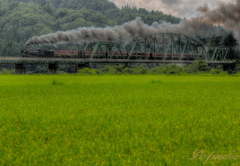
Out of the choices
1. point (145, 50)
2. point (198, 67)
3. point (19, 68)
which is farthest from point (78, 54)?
point (198, 67)

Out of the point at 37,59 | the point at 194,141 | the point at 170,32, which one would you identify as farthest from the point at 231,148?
the point at 170,32

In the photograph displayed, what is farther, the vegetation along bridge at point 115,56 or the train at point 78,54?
the train at point 78,54

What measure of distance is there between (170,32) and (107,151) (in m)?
119

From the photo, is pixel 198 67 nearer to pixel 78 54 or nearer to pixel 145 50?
pixel 145 50

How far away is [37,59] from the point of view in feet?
263

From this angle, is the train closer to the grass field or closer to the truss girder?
the truss girder

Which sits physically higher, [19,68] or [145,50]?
[145,50]

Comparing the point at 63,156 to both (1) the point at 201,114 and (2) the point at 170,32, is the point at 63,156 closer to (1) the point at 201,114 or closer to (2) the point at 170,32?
(1) the point at 201,114

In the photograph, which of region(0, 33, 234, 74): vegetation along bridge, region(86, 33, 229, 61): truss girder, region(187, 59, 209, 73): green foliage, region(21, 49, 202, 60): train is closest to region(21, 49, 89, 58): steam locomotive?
region(21, 49, 202, 60): train

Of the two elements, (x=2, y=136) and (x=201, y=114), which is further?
(x=201, y=114)

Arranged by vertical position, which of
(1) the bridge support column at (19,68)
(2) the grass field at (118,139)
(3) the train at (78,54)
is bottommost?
(1) the bridge support column at (19,68)

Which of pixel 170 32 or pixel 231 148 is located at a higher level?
pixel 170 32

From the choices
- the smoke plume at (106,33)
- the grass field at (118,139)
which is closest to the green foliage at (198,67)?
the smoke plume at (106,33)

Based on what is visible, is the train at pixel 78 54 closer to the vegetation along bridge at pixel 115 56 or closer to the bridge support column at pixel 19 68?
the vegetation along bridge at pixel 115 56
